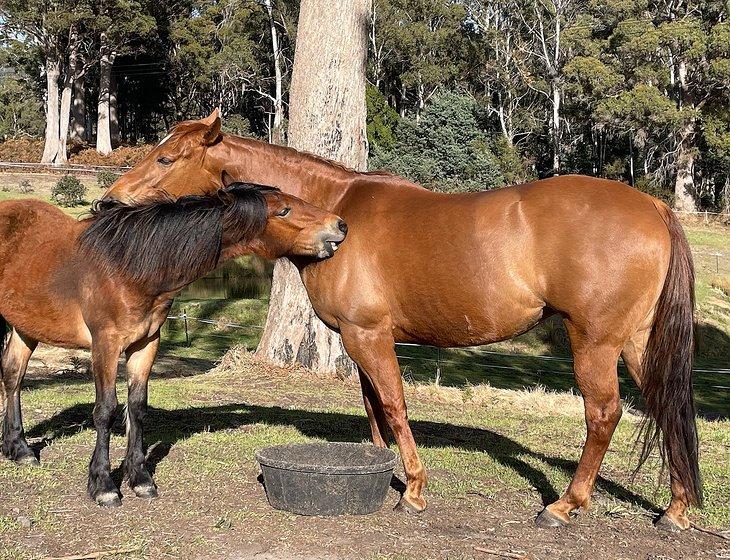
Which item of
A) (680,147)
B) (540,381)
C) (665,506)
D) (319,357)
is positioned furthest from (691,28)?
(665,506)

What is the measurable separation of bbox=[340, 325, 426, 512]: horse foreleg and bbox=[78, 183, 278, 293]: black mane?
0.99 metres

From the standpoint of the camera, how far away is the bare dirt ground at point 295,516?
4.61m

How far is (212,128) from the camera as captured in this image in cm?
571

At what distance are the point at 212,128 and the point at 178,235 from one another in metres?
0.92

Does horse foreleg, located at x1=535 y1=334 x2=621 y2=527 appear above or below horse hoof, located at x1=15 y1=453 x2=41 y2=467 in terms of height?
above

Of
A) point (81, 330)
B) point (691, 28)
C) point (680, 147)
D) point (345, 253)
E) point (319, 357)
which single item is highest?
point (691, 28)

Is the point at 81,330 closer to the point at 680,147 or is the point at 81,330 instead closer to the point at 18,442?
the point at 18,442

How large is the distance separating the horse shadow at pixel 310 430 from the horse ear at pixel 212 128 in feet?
7.96

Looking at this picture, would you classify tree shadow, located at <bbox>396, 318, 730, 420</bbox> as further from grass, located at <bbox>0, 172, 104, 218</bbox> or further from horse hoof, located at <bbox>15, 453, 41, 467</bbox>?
grass, located at <bbox>0, 172, 104, 218</bbox>

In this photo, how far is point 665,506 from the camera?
555 centimetres

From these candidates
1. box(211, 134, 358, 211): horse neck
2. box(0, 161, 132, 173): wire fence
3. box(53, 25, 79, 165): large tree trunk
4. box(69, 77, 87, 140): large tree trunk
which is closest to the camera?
box(211, 134, 358, 211): horse neck

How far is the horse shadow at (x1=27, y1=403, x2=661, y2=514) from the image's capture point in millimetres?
6322

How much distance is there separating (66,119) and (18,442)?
43.5 metres

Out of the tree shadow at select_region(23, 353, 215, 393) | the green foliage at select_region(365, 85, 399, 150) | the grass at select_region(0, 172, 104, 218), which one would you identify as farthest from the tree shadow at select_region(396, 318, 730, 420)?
the green foliage at select_region(365, 85, 399, 150)
